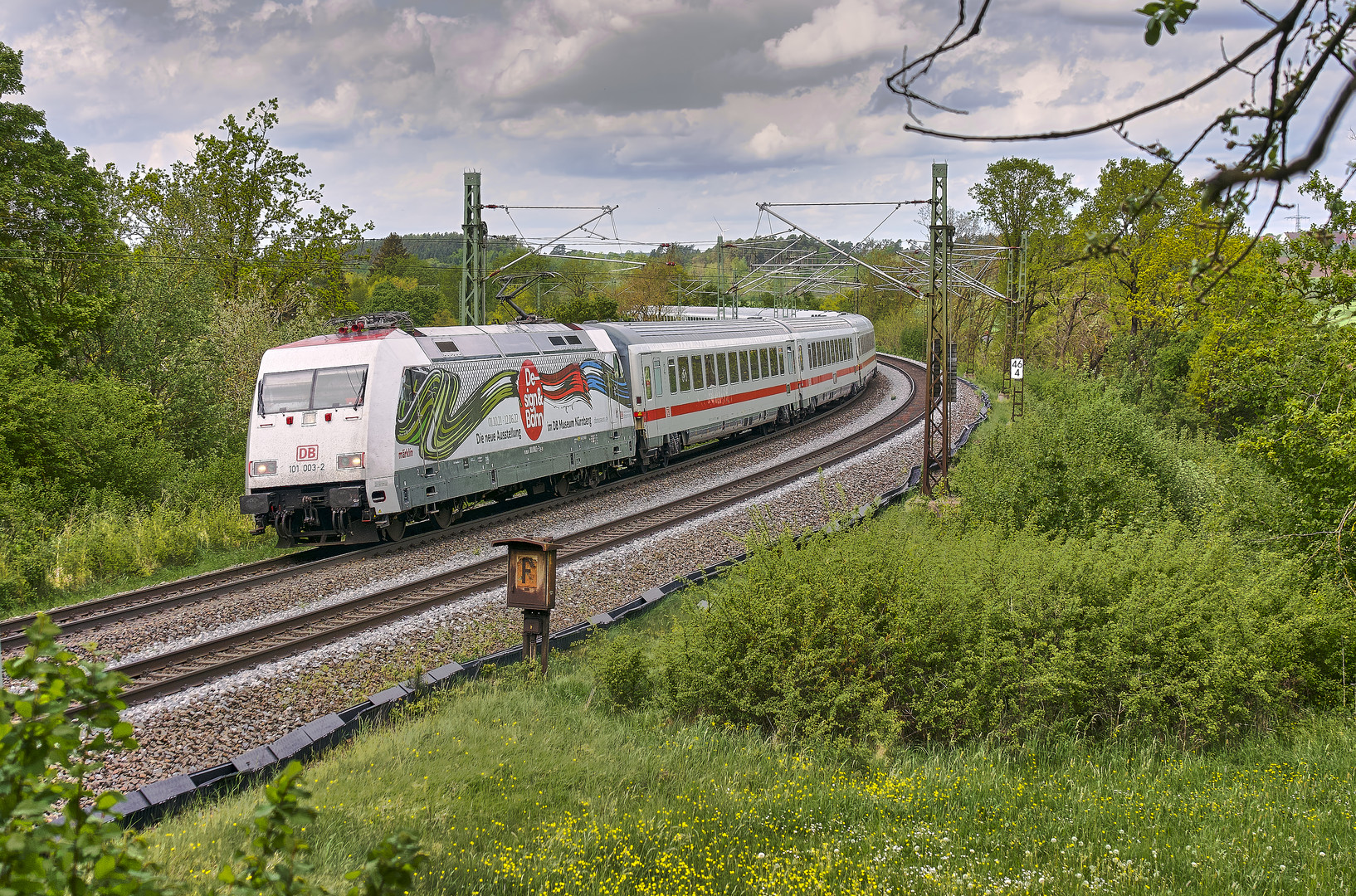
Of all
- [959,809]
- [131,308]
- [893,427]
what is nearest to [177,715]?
[959,809]

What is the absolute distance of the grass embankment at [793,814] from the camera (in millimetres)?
5246

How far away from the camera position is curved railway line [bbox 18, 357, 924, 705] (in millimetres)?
9812

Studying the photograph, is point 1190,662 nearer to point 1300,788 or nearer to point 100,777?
point 1300,788

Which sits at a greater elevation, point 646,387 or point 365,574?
point 646,387

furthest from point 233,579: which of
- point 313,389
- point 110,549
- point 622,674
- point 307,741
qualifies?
point 622,674

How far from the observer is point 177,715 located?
8.57m

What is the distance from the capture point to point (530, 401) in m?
18.5

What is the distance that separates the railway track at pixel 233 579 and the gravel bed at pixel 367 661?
198cm

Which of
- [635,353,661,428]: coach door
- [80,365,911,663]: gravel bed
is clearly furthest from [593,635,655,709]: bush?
[635,353,661,428]: coach door

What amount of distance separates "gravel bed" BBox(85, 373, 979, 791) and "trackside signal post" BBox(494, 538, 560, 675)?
109cm

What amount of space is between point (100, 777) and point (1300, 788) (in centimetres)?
909

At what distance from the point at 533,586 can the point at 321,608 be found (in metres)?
3.90

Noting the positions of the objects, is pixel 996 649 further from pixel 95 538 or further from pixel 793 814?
pixel 95 538

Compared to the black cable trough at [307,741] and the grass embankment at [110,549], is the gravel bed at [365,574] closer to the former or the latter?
the black cable trough at [307,741]
